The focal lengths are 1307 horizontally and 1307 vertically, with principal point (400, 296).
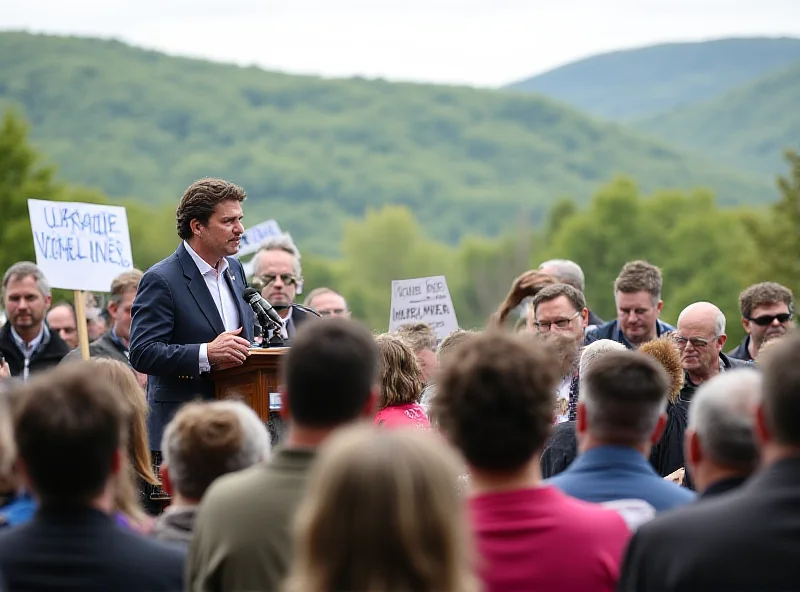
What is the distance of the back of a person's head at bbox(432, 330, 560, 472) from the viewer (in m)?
3.71

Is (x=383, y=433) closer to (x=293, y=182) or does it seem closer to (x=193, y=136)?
(x=293, y=182)

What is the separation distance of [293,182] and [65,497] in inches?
7093

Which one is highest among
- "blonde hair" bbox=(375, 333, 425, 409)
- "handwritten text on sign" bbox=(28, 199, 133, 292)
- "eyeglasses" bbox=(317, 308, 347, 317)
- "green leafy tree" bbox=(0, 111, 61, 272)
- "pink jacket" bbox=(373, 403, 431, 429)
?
"green leafy tree" bbox=(0, 111, 61, 272)

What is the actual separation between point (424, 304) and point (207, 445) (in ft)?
24.3

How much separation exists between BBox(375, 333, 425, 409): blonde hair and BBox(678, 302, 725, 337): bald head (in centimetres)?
263

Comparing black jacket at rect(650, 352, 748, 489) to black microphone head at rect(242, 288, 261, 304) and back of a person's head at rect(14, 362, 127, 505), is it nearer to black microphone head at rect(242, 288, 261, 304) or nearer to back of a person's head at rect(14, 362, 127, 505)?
black microphone head at rect(242, 288, 261, 304)

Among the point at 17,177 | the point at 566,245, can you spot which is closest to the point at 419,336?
the point at 17,177

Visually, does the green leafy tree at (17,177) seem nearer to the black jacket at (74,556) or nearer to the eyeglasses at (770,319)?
the eyeglasses at (770,319)

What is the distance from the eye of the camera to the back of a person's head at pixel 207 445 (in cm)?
418

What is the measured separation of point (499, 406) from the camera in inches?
146

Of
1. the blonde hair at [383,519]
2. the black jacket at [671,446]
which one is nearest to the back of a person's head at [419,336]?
the black jacket at [671,446]

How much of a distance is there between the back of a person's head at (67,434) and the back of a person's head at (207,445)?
654 millimetres

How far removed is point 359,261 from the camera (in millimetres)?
133875

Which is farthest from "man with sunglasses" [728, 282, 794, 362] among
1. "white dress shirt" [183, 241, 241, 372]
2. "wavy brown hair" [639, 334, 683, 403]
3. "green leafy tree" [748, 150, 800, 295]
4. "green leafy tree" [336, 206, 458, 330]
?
"green leafy tree" [336, 206, 458, 330]
